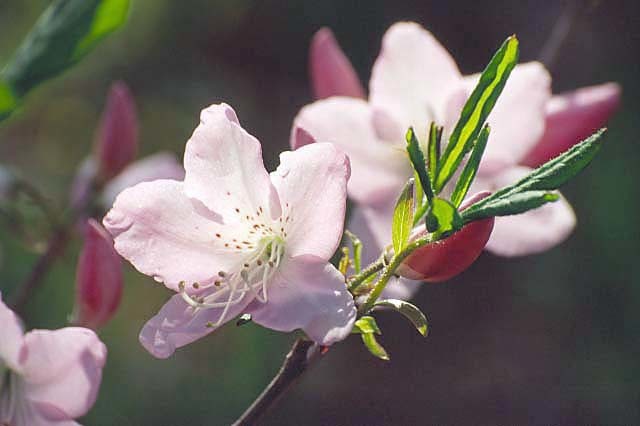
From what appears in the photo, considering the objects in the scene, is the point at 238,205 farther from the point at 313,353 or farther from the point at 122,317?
the point at 122,317

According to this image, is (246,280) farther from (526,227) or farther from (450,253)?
(526,227)

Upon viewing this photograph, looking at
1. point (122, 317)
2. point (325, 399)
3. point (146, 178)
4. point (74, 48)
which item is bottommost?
point (325, 399)

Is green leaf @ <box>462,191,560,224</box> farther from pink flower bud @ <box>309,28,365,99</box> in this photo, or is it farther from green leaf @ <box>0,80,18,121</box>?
pink flower bud @ <box>309,28,365,99</box>

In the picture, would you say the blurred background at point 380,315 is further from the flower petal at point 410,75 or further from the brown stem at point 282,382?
the brown stem at point 282,382

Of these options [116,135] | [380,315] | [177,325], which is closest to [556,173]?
[177,325]

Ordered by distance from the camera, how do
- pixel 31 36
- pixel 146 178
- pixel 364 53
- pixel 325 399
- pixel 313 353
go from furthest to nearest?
pixel 364 53
pixel 325 399
pixel 146 178
pixel 31 36
pixel 313 353

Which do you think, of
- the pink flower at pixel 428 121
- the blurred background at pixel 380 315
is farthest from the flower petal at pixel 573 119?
the blurred background at pixel 380 315

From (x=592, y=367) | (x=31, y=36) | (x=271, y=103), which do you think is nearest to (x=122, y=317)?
(x=271, y=103)

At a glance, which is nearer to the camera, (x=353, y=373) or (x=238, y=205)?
(x=238, y=205)
